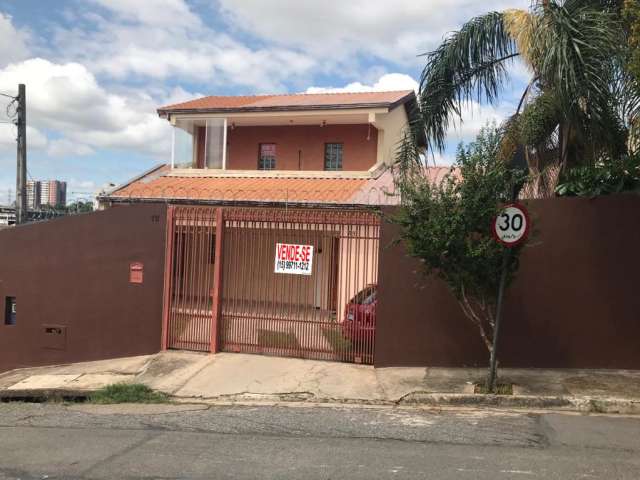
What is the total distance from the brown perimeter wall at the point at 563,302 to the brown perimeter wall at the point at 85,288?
460cm

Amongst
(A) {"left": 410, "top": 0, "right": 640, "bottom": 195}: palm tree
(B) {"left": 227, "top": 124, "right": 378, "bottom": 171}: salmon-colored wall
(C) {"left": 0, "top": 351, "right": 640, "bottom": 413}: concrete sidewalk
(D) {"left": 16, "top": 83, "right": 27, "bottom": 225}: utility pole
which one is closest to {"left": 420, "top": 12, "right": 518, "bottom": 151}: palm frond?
(A) {"left": 410, "top": 0, "right": 640, "bottom": 195}: palm tree

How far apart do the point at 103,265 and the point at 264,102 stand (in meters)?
9.72

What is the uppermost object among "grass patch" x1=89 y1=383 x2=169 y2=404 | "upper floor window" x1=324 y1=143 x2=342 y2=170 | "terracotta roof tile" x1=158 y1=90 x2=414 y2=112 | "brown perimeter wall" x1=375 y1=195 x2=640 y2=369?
"terracotta roof tile" x1=158 y1=90 x2=414 y2=112

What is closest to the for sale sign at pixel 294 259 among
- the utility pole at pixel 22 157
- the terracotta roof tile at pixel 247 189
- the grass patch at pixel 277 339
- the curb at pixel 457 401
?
the grass patch at pixel 277 339

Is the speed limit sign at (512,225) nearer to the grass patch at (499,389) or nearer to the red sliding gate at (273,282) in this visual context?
the grass patch at (499,389)

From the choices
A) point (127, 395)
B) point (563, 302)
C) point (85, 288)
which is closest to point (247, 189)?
point (85, 288)

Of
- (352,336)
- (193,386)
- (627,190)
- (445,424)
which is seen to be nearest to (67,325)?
(193,386)

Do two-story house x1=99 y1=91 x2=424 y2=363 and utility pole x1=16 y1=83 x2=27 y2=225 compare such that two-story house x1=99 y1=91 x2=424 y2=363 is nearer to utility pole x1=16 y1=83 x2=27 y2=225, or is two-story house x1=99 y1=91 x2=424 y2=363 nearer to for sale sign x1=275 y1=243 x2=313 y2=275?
for sale sign x1=275 y1=243 x2=313 y2=275

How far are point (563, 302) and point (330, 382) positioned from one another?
3731 mm

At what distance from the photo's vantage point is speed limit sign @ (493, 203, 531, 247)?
7.30 metres

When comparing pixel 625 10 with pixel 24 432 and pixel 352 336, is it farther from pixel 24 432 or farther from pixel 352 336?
pixel 24 432

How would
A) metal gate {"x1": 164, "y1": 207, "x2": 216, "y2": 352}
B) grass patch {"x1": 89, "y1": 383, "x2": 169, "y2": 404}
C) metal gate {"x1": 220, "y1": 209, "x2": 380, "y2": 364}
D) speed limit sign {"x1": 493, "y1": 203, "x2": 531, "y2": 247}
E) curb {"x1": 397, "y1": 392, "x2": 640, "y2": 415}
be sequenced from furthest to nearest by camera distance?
metal gate {"x1": 164, "y1": 207, "x2": 216, "y2": 352}, metal gate {"x1": 220, "y1": 209, "x2": 380, "y2": 364}, grass patch {"x1": 89, "y1": 383, "x2": 169, "y2": 404}, speed limit sign {"x1": 493, "y1": 203, "x2": 531, "y2": 247}, curb {"x1": 397, "y1": 392, "x2": 640, "y2": 415}

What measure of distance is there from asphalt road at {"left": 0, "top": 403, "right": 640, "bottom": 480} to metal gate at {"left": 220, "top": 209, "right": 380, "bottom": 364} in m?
2.12

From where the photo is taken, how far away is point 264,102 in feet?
62.5
